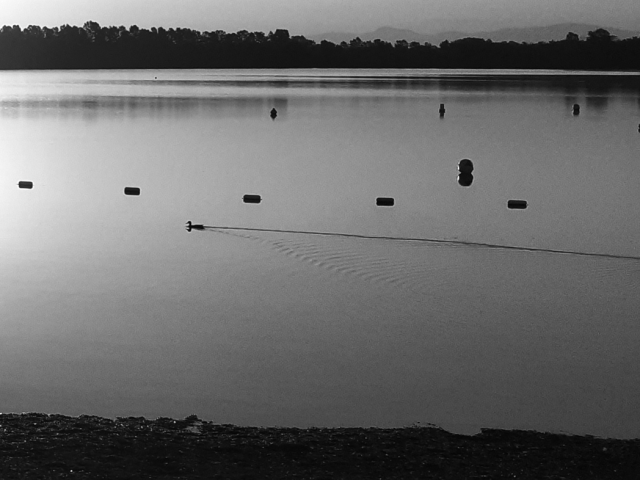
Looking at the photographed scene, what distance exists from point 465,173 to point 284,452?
13.7m

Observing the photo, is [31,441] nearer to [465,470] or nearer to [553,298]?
[465,470]

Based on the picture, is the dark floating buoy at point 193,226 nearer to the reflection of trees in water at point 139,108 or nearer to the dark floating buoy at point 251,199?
the dark floating buoy at point 251,199

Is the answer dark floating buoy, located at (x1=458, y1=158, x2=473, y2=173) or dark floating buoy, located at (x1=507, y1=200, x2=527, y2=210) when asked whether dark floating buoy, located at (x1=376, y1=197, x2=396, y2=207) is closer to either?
dark floating buoy, located at (x1=507, y1=200, x2=527, y2=210)

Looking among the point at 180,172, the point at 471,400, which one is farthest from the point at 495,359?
the point at 180,172

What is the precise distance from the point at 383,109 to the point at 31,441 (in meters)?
38.4

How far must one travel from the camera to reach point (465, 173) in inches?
721

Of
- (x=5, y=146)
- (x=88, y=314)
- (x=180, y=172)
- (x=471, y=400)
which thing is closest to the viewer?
(x=471, y=400)

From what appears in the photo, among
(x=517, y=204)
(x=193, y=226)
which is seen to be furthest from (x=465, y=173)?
(x=193, y=226)

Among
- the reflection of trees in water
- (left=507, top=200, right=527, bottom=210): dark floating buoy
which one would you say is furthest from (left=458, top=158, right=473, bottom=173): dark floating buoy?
the reflection of trees in water

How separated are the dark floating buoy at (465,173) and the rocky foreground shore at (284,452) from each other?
1282 centimetres

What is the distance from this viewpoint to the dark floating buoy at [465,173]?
18172mm

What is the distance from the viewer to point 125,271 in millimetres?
10867

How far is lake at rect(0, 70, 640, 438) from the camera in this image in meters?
6.72

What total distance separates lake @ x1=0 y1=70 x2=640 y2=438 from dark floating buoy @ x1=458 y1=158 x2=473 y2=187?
0.33m
